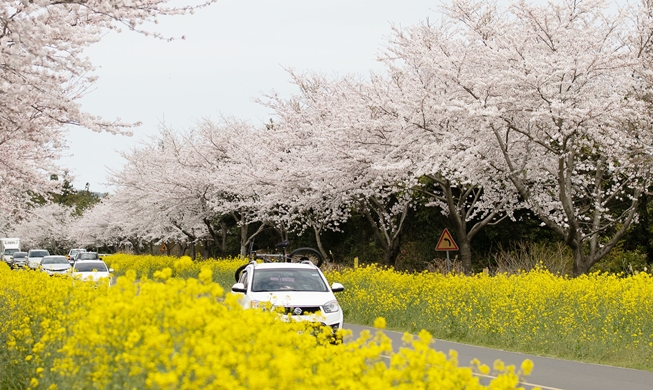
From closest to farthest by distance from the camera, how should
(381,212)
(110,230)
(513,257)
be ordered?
(513,257)
(381,212)
(110,230)

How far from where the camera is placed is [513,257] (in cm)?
2909

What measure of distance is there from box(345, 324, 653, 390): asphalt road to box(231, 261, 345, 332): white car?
203 cm

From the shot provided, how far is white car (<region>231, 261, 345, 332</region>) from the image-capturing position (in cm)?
1320

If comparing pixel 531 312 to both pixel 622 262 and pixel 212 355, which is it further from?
pixel 212 355

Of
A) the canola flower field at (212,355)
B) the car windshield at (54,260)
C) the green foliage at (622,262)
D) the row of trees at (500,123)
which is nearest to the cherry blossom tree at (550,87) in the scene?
the row of trees at (500,123)

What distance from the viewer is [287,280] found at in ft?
47.2

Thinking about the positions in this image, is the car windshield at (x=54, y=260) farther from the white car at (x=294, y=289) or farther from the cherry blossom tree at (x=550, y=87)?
the white car at (x=294, y=289)

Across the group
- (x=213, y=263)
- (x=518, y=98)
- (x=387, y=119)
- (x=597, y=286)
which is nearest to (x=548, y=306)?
(x=597, y=286)

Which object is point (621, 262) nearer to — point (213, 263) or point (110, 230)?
point (213, 263)

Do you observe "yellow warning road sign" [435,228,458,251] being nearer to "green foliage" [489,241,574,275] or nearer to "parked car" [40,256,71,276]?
"green foliage" [489,241,574,275]

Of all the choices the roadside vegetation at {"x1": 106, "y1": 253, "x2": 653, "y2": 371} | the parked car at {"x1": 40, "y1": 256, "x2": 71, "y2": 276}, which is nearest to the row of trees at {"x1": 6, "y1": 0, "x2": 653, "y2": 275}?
the roadside vegetation at {"x1": 106, "y1": 253, "x2": 653, "y2": 371}

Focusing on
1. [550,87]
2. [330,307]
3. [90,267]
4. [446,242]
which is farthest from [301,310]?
[90,267]

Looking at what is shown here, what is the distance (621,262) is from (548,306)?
11814 mm

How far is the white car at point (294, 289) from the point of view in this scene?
1320cm
